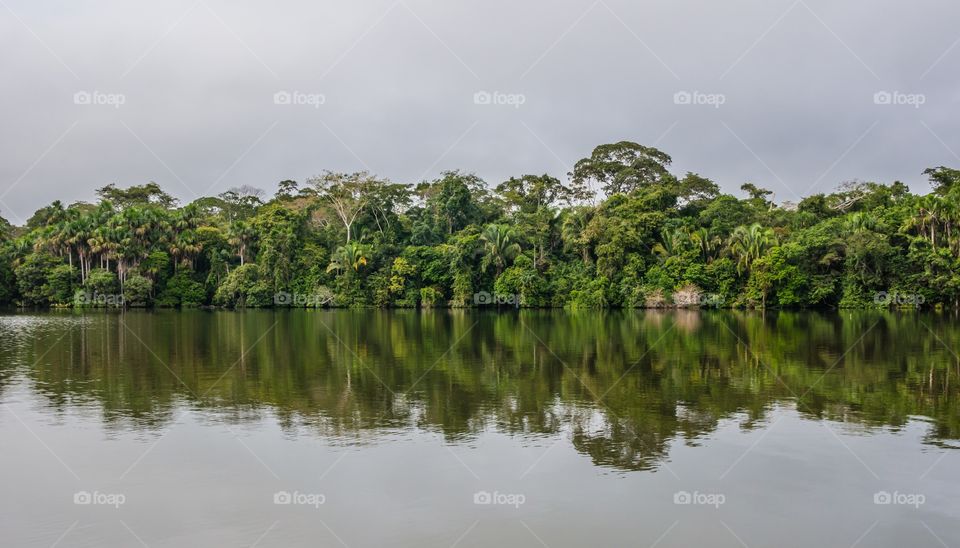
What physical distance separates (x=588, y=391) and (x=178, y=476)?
829cm

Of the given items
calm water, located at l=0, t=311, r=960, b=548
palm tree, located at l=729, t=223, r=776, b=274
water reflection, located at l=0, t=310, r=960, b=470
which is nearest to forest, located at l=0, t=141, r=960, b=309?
palm tree, located at l=729, t=223, r=776, b=274

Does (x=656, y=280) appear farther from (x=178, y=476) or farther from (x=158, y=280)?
(x=178, y=476)

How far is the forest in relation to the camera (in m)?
49.5

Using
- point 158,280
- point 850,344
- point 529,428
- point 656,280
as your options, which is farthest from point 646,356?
point 158,280

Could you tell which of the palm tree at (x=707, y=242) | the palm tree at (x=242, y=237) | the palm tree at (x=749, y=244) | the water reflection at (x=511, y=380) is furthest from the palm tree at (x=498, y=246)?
the water reflection at (x=511, y=380)

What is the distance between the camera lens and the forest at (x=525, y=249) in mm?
49469

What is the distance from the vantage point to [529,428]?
11.7m

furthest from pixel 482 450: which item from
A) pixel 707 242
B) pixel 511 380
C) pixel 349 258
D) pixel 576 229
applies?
pixel 349 258

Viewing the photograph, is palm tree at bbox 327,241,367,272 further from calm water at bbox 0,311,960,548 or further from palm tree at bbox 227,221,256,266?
calm water at bbox 0,311,960,548

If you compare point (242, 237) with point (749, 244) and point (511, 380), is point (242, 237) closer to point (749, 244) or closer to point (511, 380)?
point (749, 244)

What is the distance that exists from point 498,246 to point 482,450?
45276mm

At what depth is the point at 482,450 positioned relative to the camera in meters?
10.3

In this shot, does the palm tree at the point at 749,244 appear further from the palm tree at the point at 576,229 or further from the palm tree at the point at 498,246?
the palm tree at the point at 498,246

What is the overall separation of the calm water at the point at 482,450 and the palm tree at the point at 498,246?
3446 cm
